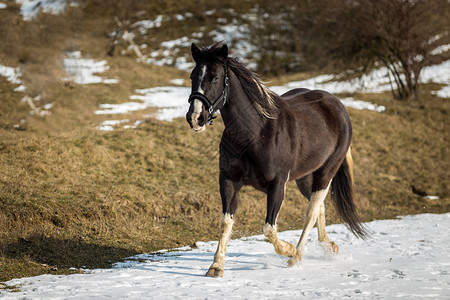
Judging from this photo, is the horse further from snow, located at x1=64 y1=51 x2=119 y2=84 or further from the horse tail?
snow, located at x1=64 y1=51 x2=119 y2=84

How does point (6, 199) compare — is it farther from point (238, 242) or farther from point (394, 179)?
point (394, 179)

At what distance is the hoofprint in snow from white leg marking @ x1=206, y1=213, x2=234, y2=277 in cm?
16

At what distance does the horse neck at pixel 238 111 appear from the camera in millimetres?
6129

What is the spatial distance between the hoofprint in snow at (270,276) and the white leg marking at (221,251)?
158 millimetres

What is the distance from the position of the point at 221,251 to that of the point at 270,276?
2.47 ft

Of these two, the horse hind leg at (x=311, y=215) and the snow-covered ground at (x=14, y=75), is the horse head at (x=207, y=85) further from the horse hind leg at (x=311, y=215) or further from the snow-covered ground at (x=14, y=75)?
the snow-covered ground at (x=14, y=75)

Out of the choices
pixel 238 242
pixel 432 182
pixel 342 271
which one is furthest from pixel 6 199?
pixel 432 182

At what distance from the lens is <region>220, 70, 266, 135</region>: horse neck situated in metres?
6.13

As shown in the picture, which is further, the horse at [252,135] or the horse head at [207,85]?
the horse at [252,135]

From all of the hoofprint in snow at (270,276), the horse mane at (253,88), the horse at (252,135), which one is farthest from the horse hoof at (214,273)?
the horse mane at (253,88)

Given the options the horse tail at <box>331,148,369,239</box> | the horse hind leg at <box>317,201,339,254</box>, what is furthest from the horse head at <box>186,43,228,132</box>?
the horse tail at <box>331,148,369,239</box>

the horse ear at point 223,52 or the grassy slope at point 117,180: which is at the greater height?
the horse ear at point 223,52

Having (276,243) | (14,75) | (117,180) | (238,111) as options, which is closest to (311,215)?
(276,243)

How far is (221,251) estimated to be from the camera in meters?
6.20
